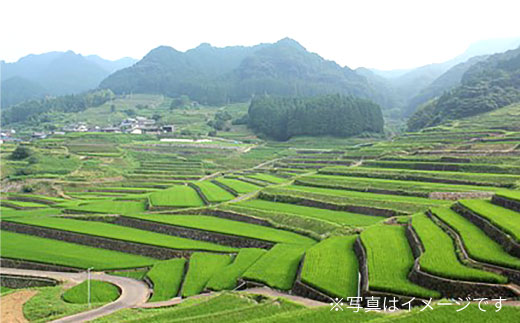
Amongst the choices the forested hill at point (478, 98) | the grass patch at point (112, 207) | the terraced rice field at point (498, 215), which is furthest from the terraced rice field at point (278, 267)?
the forested hill at point (478, 98)

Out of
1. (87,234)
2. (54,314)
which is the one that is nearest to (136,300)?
(54,314)

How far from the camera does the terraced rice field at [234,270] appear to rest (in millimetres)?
20550

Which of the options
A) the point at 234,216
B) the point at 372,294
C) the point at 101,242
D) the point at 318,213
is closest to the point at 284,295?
the point at 372,294

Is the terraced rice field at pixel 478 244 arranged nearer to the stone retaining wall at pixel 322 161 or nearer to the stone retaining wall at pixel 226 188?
the stone retaining wall at pixel 226 188

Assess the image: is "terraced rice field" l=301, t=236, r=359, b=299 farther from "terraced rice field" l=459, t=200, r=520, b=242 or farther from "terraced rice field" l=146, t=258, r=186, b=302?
"terraced rice field" l=146, t=258, r=186, b=302

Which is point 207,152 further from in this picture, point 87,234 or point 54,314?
point 54,314

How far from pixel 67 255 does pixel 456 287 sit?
953 inches

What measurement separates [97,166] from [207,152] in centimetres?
2014

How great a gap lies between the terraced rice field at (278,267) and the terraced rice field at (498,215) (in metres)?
9.32

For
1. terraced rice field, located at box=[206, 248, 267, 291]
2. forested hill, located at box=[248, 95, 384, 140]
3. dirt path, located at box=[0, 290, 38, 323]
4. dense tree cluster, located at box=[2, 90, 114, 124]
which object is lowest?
dirt path, located at box=[0, 290, 38, 323]

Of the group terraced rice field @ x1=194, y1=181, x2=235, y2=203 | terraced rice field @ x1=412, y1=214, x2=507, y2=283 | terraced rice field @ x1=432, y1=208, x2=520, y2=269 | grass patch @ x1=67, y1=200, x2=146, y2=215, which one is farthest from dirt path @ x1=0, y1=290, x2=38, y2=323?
terraced rice field @ x1=432, y1=208, x2=520, y2=269

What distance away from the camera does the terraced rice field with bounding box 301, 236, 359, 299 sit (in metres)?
17.0

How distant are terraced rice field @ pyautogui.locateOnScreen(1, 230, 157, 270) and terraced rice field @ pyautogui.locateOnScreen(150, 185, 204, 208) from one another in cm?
855

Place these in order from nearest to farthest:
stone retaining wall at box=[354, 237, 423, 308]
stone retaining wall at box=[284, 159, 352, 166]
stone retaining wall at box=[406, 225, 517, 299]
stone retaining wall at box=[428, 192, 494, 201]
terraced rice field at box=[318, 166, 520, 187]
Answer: stone retaining wall at box=[406, 225, 517, 299] → stone retaining wall at box=[354, 237, 423, 308] → stone retaining wall at box=[428, 192, 494, 201] → terraced rice field at box=[318, 166, 520, 187] → stone retaining wall at box=[284, 159, 352, 166]
